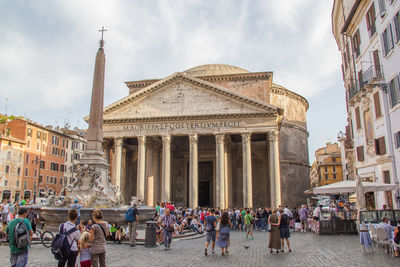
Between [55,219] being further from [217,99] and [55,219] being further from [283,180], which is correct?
[283,180]

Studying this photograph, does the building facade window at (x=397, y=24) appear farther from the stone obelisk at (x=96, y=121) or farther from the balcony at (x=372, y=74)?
the stone obelisk at (x=96, y=121)

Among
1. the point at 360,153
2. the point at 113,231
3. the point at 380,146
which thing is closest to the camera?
the point at 113,231

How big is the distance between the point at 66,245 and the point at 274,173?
20.1 m

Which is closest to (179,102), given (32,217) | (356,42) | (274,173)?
(274,173)

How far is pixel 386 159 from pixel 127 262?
463 inches

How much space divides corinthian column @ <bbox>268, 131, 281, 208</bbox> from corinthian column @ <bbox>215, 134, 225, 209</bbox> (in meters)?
3.26

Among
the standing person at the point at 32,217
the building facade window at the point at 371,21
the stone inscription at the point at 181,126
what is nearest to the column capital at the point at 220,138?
the stone inscription at the point at 181,126

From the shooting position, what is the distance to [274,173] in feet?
76.7

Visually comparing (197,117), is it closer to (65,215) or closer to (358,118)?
(358,118)

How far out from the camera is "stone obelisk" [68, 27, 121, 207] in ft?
33.9

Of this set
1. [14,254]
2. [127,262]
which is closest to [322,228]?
[127,262]

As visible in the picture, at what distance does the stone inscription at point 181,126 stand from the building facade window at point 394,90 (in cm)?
1162

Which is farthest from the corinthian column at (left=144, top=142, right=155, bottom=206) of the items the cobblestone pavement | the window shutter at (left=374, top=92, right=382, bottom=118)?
the cobblestone pavement

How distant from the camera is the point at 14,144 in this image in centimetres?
3497
